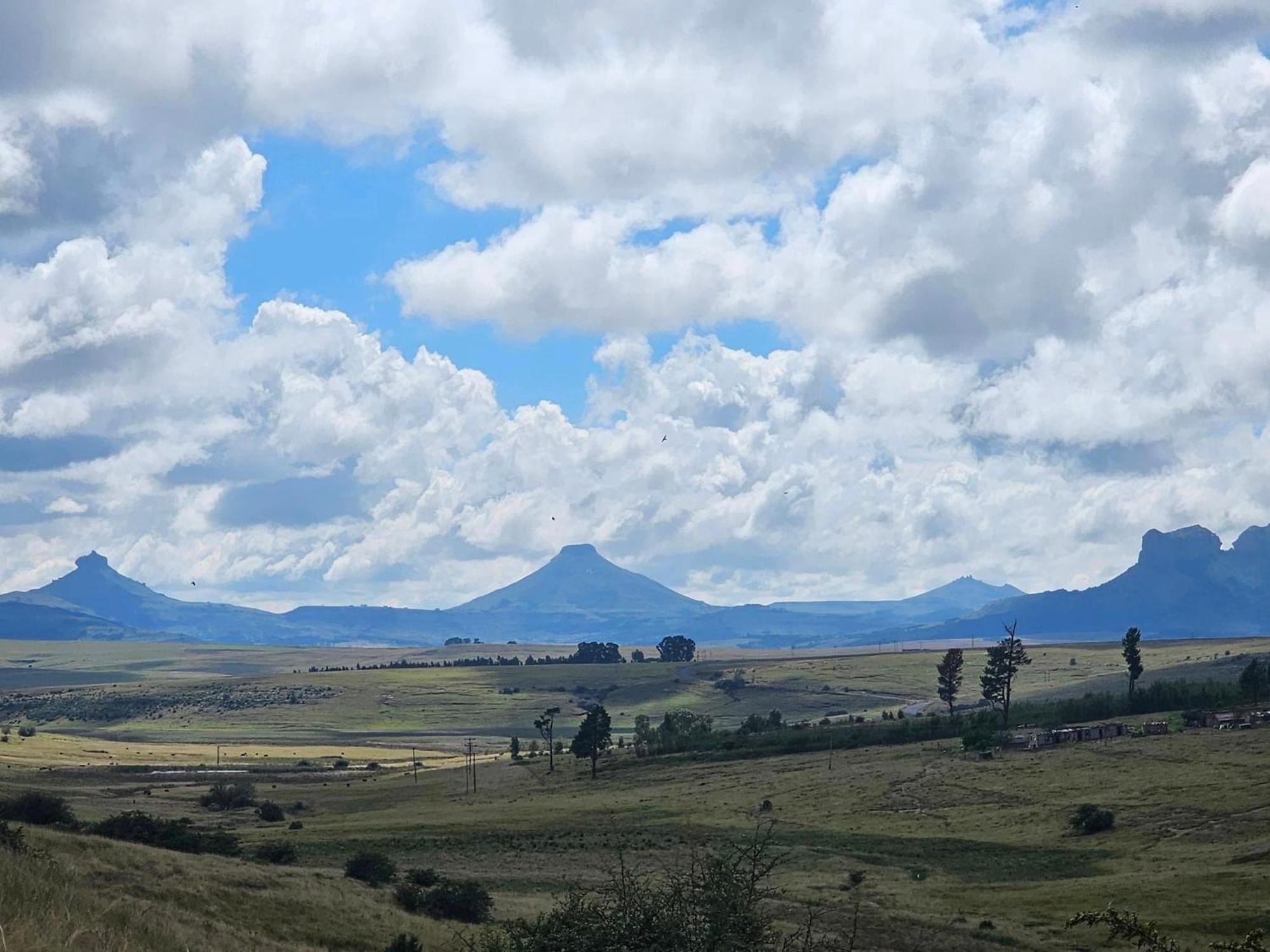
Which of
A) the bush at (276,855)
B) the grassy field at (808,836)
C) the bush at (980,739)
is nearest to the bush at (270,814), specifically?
the grassy field at (808,836)

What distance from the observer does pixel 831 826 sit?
340 ft

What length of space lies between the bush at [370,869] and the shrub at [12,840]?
822 inches

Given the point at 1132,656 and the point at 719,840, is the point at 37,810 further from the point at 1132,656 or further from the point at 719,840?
the point at 1132,656

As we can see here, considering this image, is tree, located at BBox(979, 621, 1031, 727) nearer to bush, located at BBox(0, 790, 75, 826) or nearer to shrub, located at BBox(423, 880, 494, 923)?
shrub, located at BBox(423, 880, 494, 923)

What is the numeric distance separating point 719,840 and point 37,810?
163 ft

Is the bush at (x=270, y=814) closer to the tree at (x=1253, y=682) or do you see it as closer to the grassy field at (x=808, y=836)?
the grassy field at (x=808, y=836)

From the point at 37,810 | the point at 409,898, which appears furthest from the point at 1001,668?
the point at 37,810

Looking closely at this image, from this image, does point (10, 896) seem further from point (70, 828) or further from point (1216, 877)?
point (1216, 877)

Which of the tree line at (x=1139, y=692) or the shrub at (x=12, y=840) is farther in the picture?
the tree line at (x=1139, y=692)

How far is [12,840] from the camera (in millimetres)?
34875

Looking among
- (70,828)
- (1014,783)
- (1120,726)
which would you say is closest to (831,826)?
(1014,783)

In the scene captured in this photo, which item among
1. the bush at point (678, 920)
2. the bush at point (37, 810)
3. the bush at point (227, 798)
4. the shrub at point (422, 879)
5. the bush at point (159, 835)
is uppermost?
the bush at point (678, 920)

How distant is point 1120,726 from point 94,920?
138676mm

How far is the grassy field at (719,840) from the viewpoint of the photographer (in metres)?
40.1
